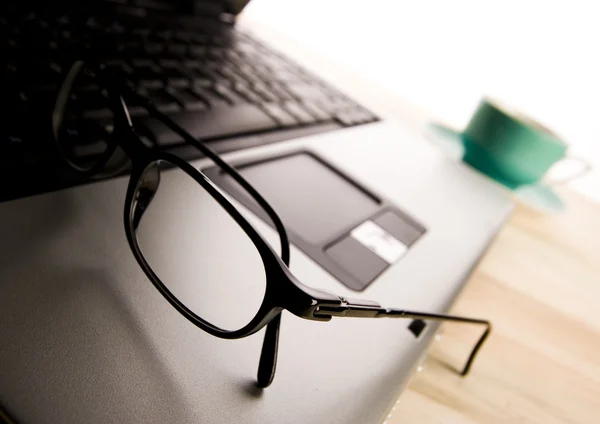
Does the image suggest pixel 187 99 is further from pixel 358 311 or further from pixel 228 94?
pixel 358 311

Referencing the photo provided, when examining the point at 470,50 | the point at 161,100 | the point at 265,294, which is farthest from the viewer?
the point at 470,50

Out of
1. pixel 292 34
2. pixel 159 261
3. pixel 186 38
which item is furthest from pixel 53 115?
pixel 292 34

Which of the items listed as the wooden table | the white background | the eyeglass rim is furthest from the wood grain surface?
the white background

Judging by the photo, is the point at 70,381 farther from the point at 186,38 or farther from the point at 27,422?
the point at 186,38

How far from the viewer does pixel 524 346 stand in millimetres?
380

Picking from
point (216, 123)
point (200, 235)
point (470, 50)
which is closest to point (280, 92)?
point (216, 123)

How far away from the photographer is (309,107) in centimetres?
51

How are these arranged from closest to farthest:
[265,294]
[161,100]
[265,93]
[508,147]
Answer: [265,294]
[161,100]
[265,93]
[508,147]

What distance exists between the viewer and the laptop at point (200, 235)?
0.18 meters

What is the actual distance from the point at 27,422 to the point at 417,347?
0.71ft

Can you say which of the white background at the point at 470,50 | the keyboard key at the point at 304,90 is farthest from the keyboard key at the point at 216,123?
the white background at the point at 470,50

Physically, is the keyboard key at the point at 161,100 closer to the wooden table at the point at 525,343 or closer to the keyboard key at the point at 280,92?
the keyboard key at the point at 280,92

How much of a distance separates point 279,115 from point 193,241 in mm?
216

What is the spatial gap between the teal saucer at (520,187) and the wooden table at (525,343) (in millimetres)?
20
